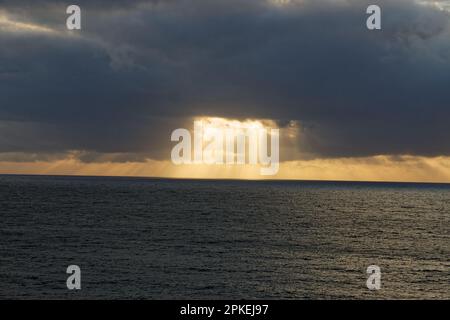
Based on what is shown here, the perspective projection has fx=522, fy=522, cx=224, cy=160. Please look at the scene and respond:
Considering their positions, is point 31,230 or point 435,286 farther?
point 31,230

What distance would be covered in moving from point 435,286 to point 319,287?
1307 centimetres

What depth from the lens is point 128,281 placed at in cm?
5666

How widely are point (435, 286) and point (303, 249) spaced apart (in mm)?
28005

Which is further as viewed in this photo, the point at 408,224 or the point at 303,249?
the point at 408,224

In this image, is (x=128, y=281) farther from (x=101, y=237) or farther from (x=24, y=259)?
(x=101, y=237)
